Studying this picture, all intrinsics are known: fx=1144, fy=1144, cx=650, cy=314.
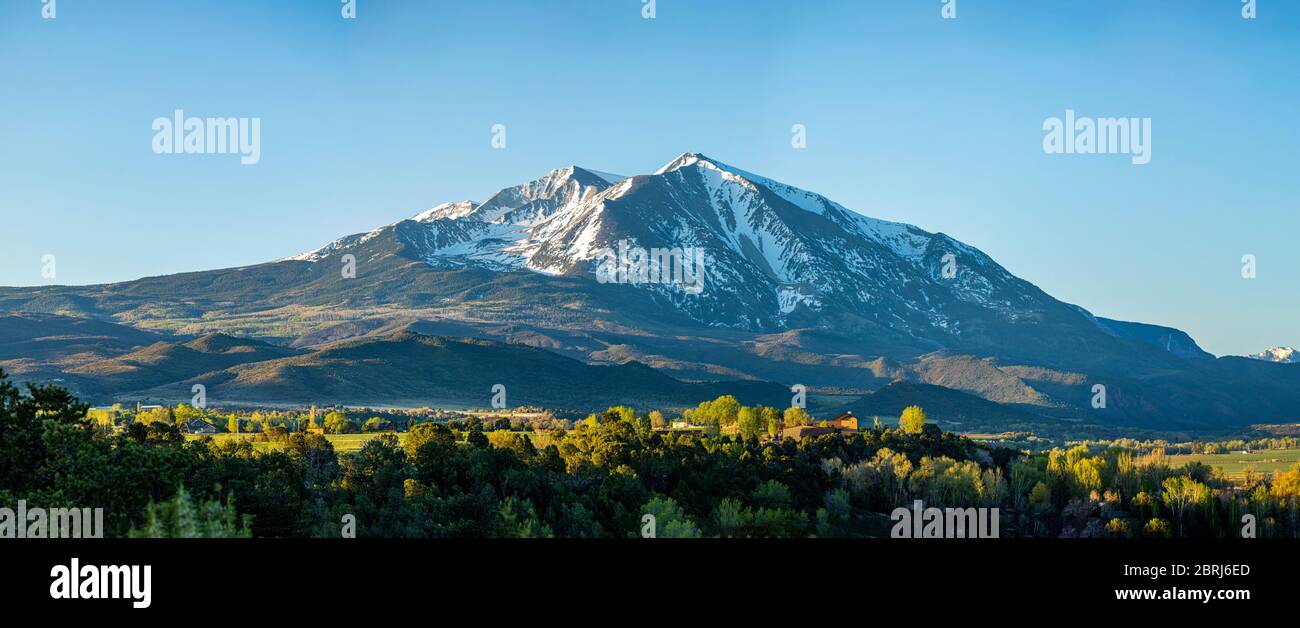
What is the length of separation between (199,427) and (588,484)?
8970cm

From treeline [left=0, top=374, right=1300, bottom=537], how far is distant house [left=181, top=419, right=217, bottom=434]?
47.0m

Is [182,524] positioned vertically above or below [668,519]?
above

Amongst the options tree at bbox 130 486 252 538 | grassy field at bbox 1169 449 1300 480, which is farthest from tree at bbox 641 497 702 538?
grassy field at bbox 1169 449 1300 480

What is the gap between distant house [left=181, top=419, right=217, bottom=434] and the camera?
14227cm

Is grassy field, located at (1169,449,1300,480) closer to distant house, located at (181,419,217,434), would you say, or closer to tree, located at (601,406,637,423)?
tree, located at (601,406,637,423)

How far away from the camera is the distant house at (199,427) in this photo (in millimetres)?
142275

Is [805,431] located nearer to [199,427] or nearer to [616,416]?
[616,416]

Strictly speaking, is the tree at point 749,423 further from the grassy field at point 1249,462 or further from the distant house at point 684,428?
the grassy field at point 1249,462

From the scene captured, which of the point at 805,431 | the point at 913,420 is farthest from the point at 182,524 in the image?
the point at 913,420

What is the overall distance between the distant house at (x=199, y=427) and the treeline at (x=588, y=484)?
4696 cm

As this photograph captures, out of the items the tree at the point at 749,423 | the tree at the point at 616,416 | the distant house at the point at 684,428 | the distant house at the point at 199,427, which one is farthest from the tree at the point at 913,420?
the distant house at the point at 199,427

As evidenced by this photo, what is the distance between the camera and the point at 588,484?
83938 mm
